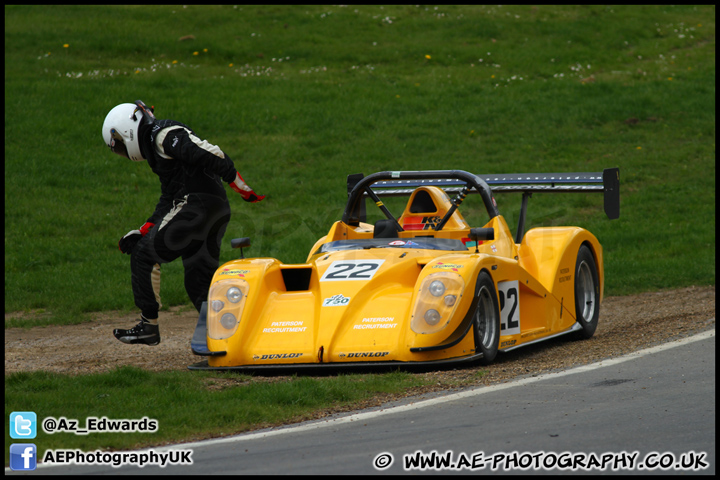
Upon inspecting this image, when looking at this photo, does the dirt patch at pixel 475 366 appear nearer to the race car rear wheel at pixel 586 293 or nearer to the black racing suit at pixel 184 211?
the race car rear wheel at pixel 586 293

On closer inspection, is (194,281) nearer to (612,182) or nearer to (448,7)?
(612,182)

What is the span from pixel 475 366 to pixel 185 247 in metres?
2.65

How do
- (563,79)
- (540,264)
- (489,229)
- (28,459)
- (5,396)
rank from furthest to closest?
(563,79) → (540,264) → (489,229) → (5,396) → (28,459)

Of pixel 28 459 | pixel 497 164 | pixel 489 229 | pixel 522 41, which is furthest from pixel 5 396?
pixel 522 41

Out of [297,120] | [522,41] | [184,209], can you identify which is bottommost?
[184,209]

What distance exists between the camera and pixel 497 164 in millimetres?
18828

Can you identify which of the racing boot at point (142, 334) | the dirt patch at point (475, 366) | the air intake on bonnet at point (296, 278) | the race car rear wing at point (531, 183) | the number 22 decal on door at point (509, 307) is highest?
the race car rear wing at point (531, 183)

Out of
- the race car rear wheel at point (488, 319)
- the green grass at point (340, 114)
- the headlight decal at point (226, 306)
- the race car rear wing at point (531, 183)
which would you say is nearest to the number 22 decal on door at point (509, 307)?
the race car rear wheel at point (488, 319)

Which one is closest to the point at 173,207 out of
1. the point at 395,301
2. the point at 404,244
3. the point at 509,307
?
the point at 404,244

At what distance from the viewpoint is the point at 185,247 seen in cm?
789

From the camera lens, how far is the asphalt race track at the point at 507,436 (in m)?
4.33

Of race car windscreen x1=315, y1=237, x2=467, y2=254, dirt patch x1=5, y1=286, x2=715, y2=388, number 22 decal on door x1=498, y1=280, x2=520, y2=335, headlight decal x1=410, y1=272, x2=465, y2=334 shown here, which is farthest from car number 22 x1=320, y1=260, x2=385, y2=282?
number 22 decal on door x1=498, y1=280, x2=520, y2=335

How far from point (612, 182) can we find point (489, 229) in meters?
2.04

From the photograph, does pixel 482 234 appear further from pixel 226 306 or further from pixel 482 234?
pixel 226 306
